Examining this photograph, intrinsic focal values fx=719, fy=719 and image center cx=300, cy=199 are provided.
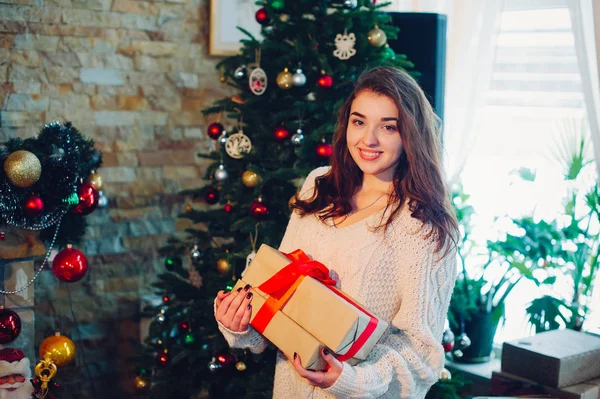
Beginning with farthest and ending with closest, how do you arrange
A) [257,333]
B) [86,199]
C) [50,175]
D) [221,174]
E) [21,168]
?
[221,174] < [86,199] < [50,175] < [21,168] < [257,333]

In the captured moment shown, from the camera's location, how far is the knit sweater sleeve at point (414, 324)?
1.80 metres

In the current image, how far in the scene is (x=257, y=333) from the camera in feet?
6.37

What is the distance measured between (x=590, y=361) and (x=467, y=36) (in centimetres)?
161

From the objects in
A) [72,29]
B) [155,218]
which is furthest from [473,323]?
[72,29]

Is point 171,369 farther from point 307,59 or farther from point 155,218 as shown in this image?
point 307,59

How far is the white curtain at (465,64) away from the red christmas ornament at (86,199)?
5.45 feet

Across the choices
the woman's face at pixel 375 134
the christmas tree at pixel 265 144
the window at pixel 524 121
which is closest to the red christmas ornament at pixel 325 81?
the christmas tree at pixel 265 144

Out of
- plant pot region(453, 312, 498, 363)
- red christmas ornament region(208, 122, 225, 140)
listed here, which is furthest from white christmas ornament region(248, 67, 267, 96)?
plant pot region(453, 312, 498, 363)

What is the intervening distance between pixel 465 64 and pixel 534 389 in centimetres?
157

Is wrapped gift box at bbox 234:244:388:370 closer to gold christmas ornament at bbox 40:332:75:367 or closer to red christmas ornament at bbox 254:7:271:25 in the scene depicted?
gold christmas ornament at bbox 40:332:75:367

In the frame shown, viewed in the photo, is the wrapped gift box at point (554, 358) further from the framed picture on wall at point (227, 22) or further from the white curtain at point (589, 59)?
the framed picture on wall at point (227, 22)

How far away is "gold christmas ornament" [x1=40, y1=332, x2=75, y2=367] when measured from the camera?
8.55 feet

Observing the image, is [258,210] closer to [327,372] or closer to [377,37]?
[377,37]

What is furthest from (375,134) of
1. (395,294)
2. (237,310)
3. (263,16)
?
(263,16)
